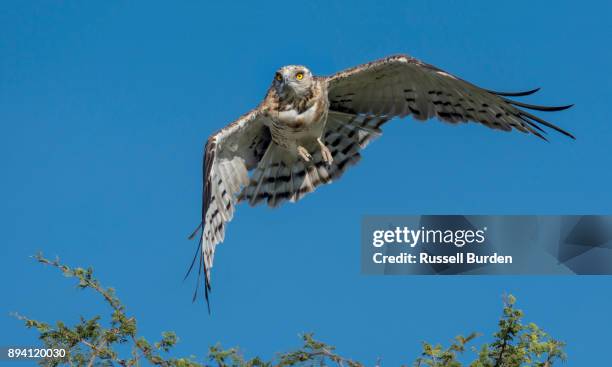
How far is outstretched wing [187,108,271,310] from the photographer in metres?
9.48

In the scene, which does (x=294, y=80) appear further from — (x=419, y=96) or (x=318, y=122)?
(x=419, y=96)

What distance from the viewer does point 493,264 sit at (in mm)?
10695

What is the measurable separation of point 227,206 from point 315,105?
1.27m

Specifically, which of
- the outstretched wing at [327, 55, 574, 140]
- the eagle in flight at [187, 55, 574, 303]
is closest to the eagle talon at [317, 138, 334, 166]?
the eagle in flight at [187, 55, 574, 303]

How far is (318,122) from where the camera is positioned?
1005cm

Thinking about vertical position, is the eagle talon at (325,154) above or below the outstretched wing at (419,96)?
below

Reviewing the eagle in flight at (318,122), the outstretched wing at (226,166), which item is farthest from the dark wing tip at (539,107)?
the outstretched wing at (226,166)

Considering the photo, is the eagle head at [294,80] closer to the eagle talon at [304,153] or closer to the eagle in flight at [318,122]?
the eagle in flight at [318,122]

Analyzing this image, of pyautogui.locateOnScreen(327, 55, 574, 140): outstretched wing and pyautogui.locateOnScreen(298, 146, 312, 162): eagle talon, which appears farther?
pyautogui.locateOnScreen(298, 146, 312, 162): eagle talon

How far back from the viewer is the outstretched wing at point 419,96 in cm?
973

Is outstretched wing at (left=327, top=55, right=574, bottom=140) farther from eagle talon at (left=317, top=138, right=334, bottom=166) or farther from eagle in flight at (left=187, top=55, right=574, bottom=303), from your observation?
eagle talon at (left=317, top=138, right=334, bottom=166)

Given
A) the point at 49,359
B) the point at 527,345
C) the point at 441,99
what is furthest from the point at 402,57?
the point at 49,359

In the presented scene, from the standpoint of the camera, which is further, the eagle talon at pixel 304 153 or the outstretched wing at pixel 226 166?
the eagle talon at pixel 304 153

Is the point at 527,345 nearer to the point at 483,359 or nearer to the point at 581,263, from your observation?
the point at 483,359
